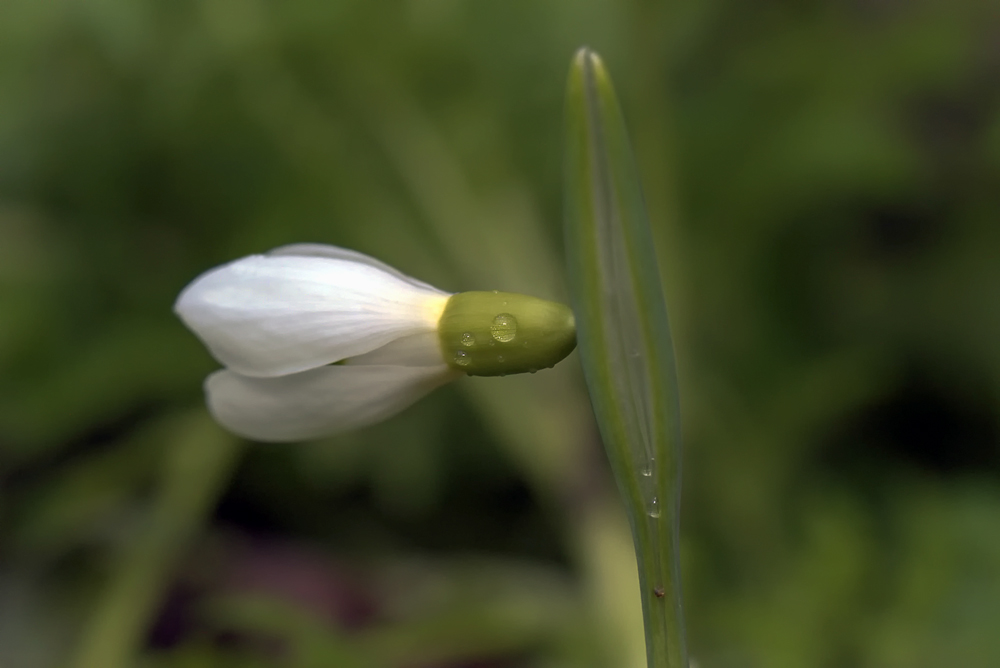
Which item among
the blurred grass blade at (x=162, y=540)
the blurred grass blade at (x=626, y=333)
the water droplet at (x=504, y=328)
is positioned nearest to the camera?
the blurred grass blade at (x=626, y=333)

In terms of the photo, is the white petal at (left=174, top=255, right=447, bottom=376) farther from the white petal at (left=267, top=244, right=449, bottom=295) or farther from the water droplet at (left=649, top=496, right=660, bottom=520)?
the water droplet at (left=649, top=496, right=660, bottom=520)

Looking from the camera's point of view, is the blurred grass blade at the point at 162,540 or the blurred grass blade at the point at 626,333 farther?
the blurred grass blade at the point at 162,540

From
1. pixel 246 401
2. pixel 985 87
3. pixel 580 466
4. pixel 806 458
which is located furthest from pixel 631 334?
pixel 985 87

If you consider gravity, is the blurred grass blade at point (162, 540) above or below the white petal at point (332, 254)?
below

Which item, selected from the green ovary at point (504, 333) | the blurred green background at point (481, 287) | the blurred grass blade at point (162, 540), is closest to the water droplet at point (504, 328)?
the green ovary at point (504, 333)

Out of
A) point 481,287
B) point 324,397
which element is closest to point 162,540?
point 481,287

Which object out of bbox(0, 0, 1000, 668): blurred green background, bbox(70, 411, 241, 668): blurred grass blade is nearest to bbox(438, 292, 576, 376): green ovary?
bbox(0, 0, 1000, 668): blurred green background

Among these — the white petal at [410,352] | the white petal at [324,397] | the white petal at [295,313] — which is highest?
the white petal at [295,313]

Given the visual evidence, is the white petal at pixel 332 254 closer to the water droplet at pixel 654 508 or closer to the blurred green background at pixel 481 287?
the water droplet at pixel 654 508
